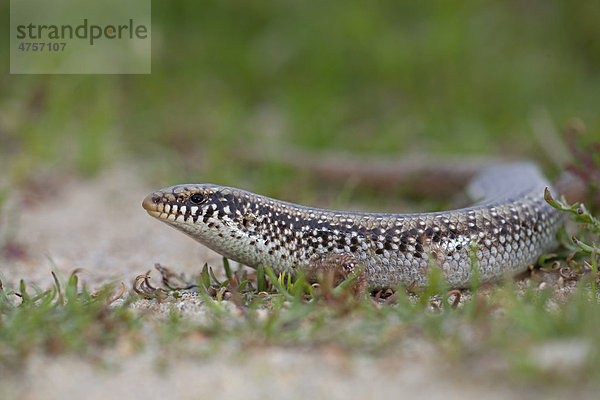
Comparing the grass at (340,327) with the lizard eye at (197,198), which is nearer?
the grass at (340,327)

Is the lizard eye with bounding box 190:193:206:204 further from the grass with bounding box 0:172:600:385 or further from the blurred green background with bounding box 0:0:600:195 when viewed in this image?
the blurred green background with bounding box 0:0:600:195

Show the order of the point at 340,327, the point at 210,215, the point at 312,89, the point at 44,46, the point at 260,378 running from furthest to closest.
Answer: the point at 312,89 → the point at 44,46 → the point at 210,215 → the point at 340,327 → the point at 260,378

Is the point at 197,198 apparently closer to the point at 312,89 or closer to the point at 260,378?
the point at 260,378

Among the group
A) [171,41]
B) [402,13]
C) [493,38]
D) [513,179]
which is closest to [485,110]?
[493,38]

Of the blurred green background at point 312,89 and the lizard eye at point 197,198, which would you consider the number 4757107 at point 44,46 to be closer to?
the blurred green background at point 312,89

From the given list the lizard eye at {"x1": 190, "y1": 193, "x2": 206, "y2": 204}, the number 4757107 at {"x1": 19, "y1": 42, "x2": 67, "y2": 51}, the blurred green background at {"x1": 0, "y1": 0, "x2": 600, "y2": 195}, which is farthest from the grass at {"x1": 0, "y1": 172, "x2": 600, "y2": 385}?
the number 4757107 at {"x1": 19, "y1": 42, "x2": 67, "y2": 51}

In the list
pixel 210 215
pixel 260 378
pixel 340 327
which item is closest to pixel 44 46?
pixel 210 215

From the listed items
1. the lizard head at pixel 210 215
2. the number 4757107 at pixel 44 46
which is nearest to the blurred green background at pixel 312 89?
the number 4757107 at pixel 44 46
